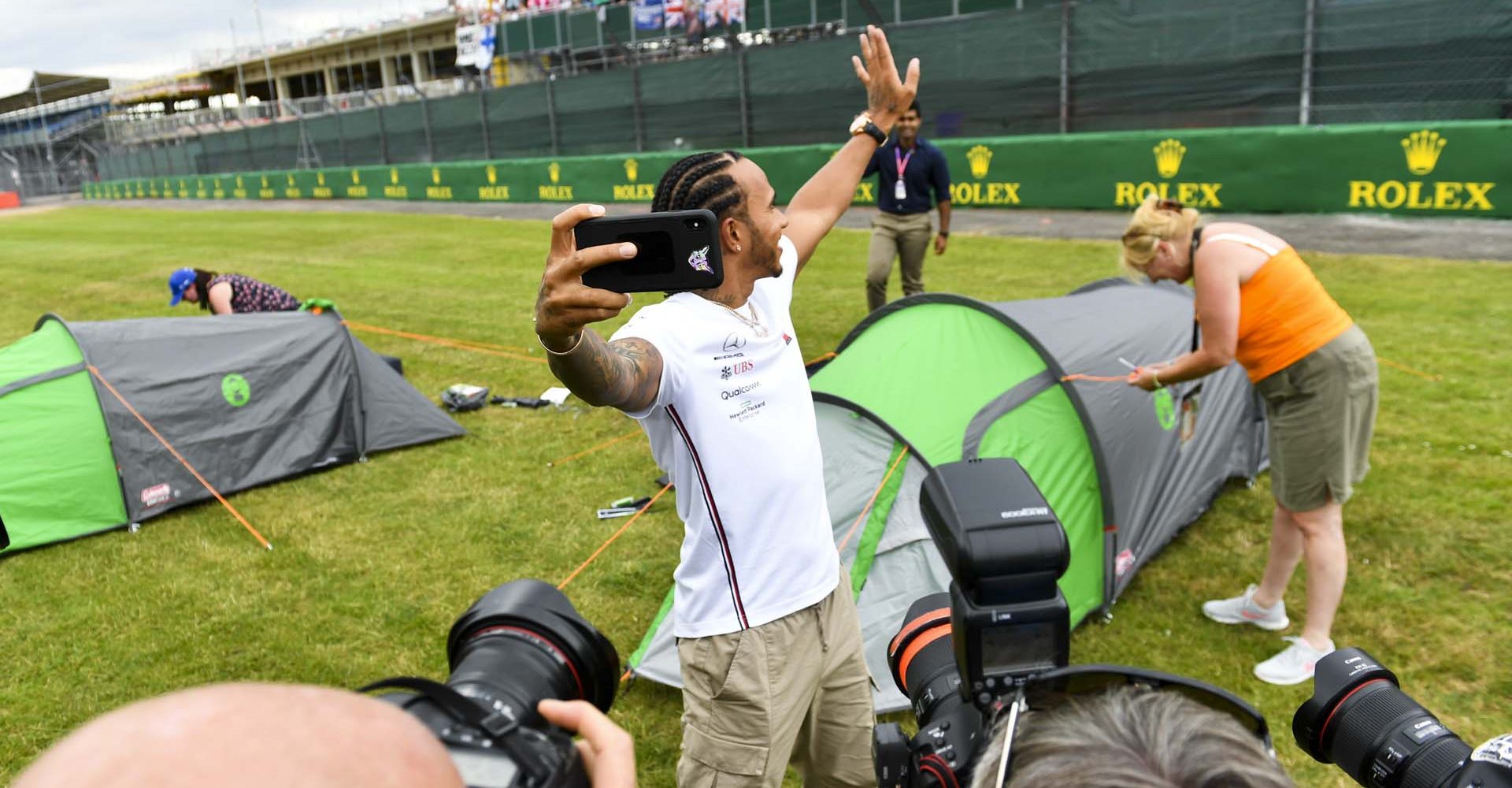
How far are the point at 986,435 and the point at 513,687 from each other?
311 centimetres

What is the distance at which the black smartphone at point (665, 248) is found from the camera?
1.81 meters

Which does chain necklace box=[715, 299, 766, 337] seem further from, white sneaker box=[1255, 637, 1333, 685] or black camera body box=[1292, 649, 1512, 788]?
white sneaker box=[1255, 637, 1333, 685]

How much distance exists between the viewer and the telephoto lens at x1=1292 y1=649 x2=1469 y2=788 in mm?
1608

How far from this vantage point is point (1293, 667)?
3.98m

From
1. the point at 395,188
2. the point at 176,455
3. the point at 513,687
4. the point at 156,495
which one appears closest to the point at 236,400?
the point at 176,455

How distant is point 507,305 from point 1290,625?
10.0 m

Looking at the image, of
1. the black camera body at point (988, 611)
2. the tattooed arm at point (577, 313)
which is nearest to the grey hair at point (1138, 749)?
the black camera body at point (988, 611)

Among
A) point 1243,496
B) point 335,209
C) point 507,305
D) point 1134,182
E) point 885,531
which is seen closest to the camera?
point 885,531

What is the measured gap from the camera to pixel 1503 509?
205 inches

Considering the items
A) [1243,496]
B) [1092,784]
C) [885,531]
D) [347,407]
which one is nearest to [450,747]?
[1092,784]

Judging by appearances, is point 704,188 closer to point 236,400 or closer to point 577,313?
point 577,313

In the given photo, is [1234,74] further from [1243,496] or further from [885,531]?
[885,531]

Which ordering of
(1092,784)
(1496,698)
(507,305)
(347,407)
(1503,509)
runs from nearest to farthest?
(1092,784) → (1496,698) → (1503,509) → (347,407) → (507,305)

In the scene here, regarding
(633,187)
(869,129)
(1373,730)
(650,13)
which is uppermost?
(650,13)
